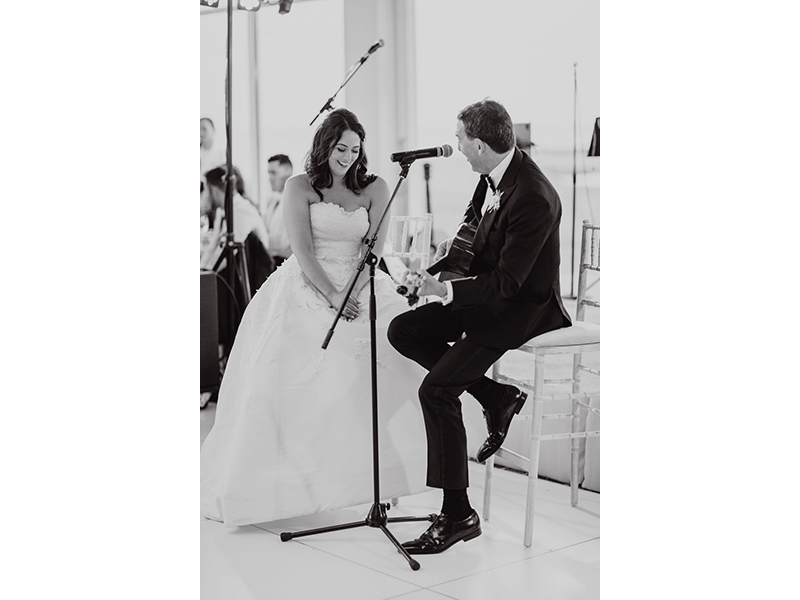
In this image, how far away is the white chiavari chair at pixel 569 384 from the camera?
299cm

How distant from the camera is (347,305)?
3160 millimetres

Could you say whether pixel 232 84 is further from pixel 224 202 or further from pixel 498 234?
pixel 498 234

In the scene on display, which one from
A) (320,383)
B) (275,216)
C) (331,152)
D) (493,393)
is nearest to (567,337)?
(493,393)

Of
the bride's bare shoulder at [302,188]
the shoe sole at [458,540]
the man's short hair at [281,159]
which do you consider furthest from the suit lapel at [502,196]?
the man's short hair at [281,159]

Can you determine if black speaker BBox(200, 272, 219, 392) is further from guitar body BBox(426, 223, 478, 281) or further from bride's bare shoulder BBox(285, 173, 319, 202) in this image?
guitar body BBox(426, 223, 478, 281)

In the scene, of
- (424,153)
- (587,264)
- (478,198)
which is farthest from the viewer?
(587,264)

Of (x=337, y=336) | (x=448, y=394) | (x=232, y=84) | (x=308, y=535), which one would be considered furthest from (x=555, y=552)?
(x=232, y=84)

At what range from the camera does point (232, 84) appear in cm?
376

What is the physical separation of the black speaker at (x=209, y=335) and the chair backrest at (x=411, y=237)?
850mm

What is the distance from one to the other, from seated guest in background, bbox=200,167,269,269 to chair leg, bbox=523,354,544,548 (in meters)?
1.30

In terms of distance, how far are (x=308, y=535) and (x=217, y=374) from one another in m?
1.00

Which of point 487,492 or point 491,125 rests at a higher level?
point 491,125

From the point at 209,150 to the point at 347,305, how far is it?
105cm

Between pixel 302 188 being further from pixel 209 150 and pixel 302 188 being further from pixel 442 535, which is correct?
pixel 442 535
